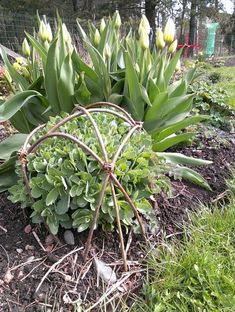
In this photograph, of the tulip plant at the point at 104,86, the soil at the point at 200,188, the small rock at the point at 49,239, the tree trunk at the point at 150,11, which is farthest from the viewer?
the tree trunk at the point at 150,11

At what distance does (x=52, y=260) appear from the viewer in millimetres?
1534

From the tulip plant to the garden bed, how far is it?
33 centimetres

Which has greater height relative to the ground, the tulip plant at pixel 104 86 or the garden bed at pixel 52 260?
the tulip plant at pixel 104 86

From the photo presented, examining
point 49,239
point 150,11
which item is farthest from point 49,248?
point 150,11

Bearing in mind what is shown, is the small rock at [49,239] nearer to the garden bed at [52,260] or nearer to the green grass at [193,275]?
the garden bed at [52,260]

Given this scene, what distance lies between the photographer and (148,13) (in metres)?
16.6

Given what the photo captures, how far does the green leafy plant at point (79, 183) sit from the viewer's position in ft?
4.99

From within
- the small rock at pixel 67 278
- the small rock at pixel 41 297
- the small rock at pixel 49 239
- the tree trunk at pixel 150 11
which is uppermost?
the small rock at pixel 49 239

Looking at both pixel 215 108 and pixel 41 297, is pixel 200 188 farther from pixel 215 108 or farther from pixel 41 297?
pixel 215 108

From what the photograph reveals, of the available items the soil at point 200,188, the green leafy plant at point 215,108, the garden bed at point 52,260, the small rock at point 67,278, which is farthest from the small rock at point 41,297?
the green leafy plant at point 215,108

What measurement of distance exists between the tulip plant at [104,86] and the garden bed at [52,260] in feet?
1.07

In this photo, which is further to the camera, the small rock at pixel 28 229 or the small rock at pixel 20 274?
the small rock at pixel 28 229

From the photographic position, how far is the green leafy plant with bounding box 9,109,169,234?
4.99ft

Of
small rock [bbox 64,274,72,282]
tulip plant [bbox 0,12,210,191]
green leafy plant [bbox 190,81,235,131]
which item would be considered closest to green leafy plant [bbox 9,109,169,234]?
small rock [bbox 64,274,72,282]
